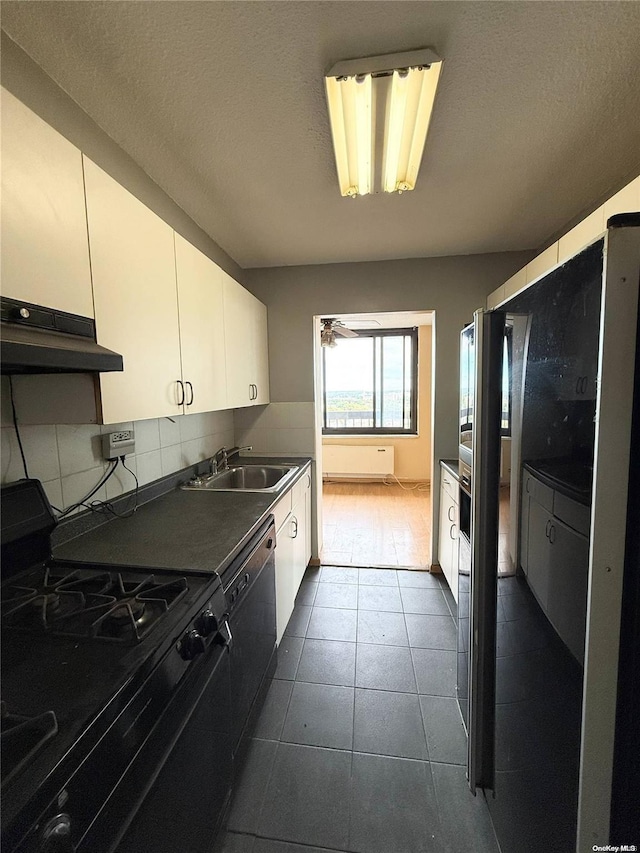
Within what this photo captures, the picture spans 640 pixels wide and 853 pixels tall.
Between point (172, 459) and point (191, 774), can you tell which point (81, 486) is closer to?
point (172, 459)

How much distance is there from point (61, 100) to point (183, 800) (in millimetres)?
2130

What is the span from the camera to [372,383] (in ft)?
18.3

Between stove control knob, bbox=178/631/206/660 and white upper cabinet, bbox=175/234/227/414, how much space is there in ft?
3.12

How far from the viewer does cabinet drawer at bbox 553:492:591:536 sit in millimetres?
638

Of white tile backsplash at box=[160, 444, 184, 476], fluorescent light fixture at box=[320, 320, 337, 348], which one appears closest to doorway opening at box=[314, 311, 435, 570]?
fluorescent light fixture at box=[320, 320, 337, 348]

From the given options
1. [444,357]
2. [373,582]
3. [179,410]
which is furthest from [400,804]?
[444,357]

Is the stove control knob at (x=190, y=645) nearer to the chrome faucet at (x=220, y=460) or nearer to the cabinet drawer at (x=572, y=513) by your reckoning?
the cabinet drawer at (x=572, y=513)

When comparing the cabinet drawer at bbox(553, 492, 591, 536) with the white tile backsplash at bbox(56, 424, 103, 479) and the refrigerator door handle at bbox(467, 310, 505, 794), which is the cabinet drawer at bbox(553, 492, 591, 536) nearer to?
the refrigerator door handle at bbox(467, 310, 505, 794)

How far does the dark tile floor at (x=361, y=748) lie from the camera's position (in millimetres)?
1172

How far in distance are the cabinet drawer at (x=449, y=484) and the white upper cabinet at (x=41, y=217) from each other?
211cm

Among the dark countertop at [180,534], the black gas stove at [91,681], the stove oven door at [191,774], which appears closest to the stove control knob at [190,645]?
the black gas stove at [91,681]

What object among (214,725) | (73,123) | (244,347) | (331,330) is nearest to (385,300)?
(331,330)

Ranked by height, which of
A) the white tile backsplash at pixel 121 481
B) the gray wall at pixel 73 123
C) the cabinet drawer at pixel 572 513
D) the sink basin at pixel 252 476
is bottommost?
the sink basin at pixel 252 476

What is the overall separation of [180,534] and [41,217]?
1.10m
